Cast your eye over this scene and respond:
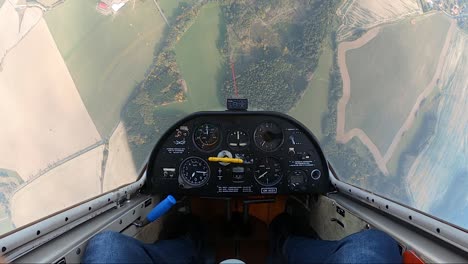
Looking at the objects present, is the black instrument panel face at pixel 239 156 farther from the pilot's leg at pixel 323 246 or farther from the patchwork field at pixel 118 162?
the patchwork field at pixel 118 162

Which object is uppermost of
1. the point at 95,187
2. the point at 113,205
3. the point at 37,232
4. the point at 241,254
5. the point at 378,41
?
the point at 378,41

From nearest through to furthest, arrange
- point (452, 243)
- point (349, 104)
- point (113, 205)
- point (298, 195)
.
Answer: point (452, 243)
point (113, 205)
point (298, 195)
point (349, 104)

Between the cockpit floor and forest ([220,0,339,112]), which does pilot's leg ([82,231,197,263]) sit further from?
forest ([220,0,339,112])

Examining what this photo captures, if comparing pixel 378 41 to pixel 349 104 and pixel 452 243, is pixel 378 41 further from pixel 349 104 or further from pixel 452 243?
pixel 452 243

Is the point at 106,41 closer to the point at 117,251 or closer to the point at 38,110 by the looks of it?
the point at 38,110

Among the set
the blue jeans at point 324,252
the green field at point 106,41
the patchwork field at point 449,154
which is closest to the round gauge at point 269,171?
the blue jeans at point 324,252

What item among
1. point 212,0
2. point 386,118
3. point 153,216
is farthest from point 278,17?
point 153,216

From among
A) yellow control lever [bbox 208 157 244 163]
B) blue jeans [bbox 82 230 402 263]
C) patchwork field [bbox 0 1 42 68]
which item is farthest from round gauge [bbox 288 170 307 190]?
patchwork field [bbox 0 1 42 68]
